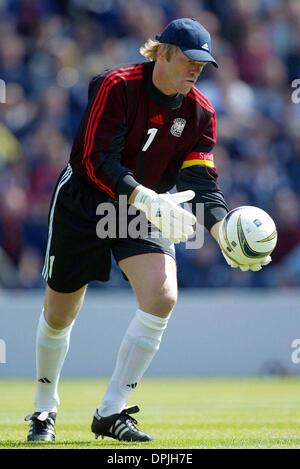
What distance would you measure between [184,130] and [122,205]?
616 millimetres

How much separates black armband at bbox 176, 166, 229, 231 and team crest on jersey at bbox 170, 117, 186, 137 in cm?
26

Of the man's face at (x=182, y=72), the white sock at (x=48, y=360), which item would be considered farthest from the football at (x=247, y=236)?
the white sock at (x=48, y=360)

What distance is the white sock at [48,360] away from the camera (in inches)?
269

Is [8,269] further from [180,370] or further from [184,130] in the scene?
[184,130]

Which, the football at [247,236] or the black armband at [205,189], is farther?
the black armband at [205,189]

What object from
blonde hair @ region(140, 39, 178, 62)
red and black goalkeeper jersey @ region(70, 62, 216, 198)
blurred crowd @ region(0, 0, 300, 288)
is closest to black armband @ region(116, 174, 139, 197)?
red and black goalkeeper jersey @ region(70, 62, 216, 198)

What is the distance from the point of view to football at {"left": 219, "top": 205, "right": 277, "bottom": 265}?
632cm

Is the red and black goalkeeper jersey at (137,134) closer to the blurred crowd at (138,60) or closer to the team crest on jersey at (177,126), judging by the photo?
the team crest on jersey at (177,126)

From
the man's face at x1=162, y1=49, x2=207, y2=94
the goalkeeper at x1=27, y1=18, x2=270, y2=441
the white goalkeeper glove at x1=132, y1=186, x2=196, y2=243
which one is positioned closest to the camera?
the white goalkeeper glove at x1=132, y1=186, x2=196, y2=243

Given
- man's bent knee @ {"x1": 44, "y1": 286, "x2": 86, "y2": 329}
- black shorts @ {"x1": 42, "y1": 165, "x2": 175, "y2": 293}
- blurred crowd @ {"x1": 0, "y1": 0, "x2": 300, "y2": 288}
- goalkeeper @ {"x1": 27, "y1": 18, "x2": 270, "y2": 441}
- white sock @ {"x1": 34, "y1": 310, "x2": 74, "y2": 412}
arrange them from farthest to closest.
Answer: blurred crowd @ {"x1": 0, "y1": 0, "x2": 300, "y2": 288} → white sock @ {"x1": 34, "y1": 310, "x2": 74, "y2": 412} → man's bent knee @ {"x1": 44, "y1": 286, "x2": 86, "y2": 329} → black shorts @ {"x1": 42, "y1": 165, "x2": 175, "y2": 293} → goalkeeper @ {"x1": 27, "y1": 18, "x2": 270, "y2": 441}

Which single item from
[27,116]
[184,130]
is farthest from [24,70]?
[184,130]

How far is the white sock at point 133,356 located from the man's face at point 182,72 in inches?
51.9

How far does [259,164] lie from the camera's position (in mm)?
13906

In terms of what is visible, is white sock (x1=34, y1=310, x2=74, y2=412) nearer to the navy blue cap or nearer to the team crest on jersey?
the team crest on jersey
